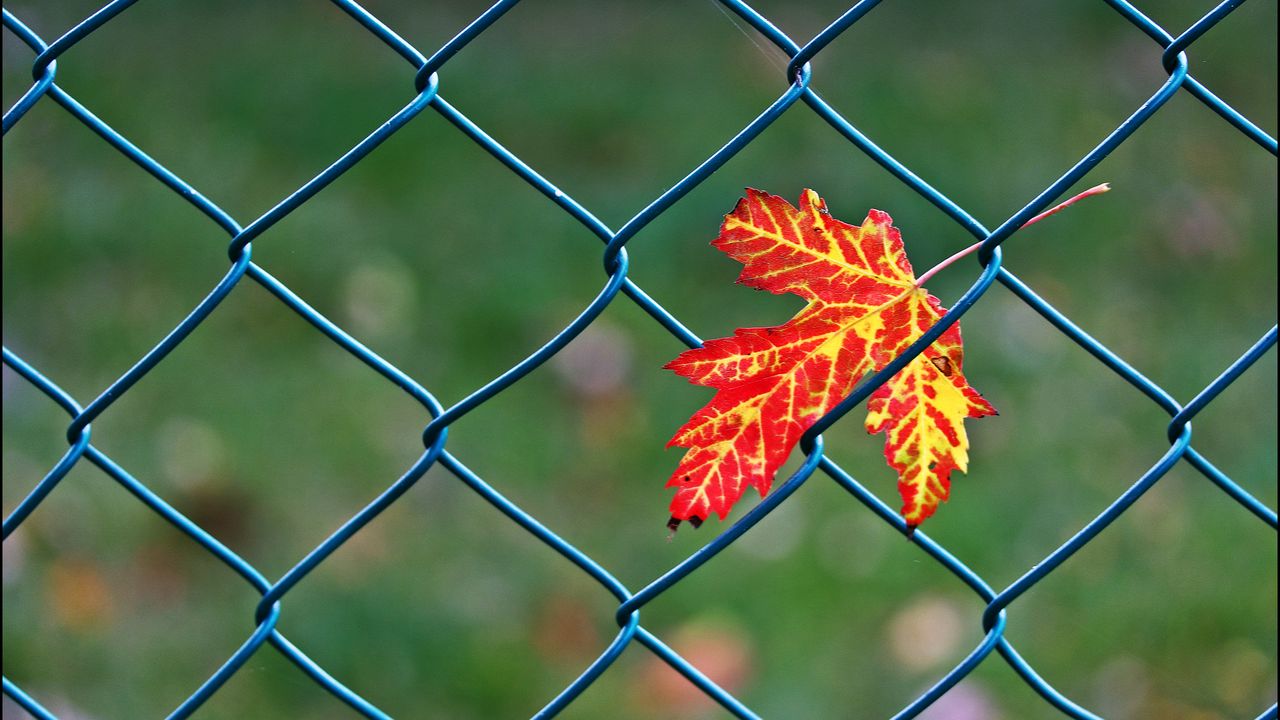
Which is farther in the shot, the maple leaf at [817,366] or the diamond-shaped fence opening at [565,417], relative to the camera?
the diamond-shaped fence opening at [565,417]

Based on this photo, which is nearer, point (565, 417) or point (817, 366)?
point (817, 366)

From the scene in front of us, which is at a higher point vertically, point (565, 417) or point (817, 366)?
point (565, 417)

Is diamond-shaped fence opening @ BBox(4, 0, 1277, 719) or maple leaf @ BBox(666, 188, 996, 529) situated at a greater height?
diamond-shaped fence opening @ BBox(4, 0, 1277, 719)

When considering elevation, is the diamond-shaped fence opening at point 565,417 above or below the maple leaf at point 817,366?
above

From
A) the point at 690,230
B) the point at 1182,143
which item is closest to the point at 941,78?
the point at 1182,143
